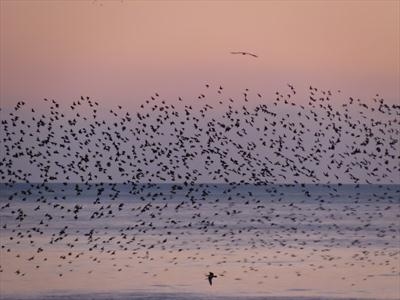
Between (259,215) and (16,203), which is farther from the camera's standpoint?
(16,203)

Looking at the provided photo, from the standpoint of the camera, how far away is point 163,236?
66250 mm

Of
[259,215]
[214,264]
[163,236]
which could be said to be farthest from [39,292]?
[259,215]

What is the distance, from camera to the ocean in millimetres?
41562

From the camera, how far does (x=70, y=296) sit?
39.8 m

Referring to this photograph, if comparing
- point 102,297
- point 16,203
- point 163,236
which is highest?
point 16,203

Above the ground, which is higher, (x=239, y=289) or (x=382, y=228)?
(x=382, y=228)

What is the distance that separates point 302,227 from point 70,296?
34.8 metres

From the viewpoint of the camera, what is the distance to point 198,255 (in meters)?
53.4

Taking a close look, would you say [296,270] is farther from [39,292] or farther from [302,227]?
[302,227]

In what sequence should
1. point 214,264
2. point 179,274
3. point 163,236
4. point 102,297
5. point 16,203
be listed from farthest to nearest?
1. point 16,203
2. point 163,236
3. point 214,264
4. point 179,274
5. point 102,297

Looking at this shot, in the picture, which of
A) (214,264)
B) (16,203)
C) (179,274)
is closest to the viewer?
(179,274)

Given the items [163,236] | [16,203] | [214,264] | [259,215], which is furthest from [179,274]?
[16,203]

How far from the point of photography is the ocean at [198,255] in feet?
136

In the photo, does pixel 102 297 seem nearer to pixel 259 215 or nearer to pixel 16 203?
pixel 259 215
